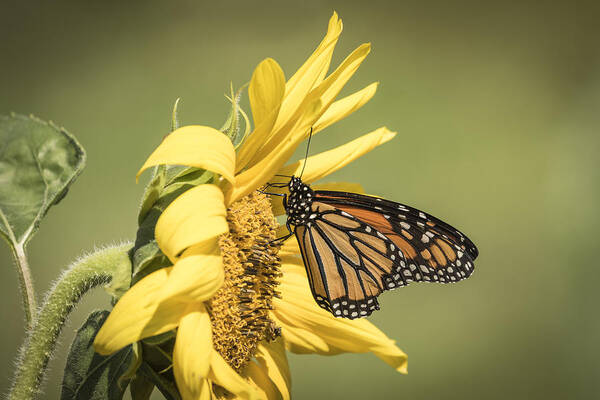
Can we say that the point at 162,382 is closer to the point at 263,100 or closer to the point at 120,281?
the point at 120,281

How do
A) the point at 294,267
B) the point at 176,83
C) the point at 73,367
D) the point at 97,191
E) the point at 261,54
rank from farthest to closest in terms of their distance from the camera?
the point at 261,54, the point at 176,83, the point at 97,191, the point at 294,267, the point at 73,367

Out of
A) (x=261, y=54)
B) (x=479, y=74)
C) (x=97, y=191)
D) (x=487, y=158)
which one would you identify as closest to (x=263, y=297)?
(x=97, y=191)

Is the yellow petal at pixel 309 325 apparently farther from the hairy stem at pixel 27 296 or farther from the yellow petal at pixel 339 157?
the hairy stem at pixel 27 296

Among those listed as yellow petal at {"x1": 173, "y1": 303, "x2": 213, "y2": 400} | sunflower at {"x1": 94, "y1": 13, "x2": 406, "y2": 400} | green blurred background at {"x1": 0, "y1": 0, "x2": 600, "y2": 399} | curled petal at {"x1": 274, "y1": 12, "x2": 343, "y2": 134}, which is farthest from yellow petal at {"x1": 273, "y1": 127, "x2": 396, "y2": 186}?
green blurred background at {"x1": 0, "y1": 0, "x2": 600, "y2": 399}

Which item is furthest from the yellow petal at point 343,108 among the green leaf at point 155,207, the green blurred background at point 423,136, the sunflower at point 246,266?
the green blurred background at point 423,136

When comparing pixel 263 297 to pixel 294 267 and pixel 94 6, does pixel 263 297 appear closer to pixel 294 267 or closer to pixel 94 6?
pixel 294 267

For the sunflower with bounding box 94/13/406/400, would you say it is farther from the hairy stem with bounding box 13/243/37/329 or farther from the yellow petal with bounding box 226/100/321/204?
the hairy stem with bounding box 13/243/37/329

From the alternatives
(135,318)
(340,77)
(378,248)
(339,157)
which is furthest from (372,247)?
(135,318)
